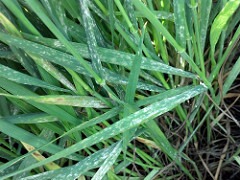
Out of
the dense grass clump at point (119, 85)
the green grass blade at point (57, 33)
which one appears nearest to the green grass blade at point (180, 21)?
the dense grass clump at point (119, 85)

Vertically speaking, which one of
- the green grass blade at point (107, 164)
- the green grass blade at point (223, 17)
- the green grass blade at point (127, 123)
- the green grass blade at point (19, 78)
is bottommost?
the green grass blade at point (107, 164)

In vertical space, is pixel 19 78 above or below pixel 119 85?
above

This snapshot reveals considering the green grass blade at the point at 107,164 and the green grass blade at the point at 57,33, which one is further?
the green grass blade at the point at 107,164

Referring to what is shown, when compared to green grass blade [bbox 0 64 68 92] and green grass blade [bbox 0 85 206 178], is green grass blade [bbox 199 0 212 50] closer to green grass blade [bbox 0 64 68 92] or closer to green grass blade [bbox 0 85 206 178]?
green grass blade [bbox 0 85 206 178]

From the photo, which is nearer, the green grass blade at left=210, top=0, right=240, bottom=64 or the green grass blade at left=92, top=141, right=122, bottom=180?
the green grass blade at left=210, top=0, right=240, bottom=64

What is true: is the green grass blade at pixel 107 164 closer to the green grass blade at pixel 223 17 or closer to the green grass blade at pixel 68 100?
the green grass blade at pixel 68 100

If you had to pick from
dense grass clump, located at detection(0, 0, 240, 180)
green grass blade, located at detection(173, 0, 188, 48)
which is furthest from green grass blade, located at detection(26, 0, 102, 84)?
green grass blade, located at detection(173, 0, 188, 48)

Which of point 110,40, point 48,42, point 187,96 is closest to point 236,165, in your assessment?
point 187,96

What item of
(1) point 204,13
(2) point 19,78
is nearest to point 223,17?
(1) point 204,13

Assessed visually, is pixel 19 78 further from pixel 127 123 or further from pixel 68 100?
pixel 127 123

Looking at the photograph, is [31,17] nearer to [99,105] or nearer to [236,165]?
[99,105]
